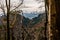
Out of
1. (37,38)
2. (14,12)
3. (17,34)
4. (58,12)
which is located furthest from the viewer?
(17,34)

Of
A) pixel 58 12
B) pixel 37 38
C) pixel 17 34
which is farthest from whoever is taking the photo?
pixel 17 34

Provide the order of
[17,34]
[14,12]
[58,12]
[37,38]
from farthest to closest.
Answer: [17,34] → [37,38] → [14,12] → [58,12]

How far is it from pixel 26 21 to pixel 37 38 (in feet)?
13.8

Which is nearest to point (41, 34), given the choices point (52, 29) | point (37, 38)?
point (37, 38)

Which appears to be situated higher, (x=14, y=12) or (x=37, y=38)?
(x=14, y=12)

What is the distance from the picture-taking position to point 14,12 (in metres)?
18.2

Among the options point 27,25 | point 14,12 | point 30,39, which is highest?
point 14,12

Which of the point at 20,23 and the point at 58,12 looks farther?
the point at 20,23

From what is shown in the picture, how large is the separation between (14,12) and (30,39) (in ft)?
28.2

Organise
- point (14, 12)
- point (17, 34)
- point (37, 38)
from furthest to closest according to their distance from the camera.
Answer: point (17, 34)
point (37, 38)
point (14, 12)

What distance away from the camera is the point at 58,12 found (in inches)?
99.0

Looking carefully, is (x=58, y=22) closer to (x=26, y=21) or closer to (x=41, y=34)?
(x=41, y=34)

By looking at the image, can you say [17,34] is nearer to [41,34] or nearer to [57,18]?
[41,34]

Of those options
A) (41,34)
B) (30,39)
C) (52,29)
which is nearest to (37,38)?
(41,34)
